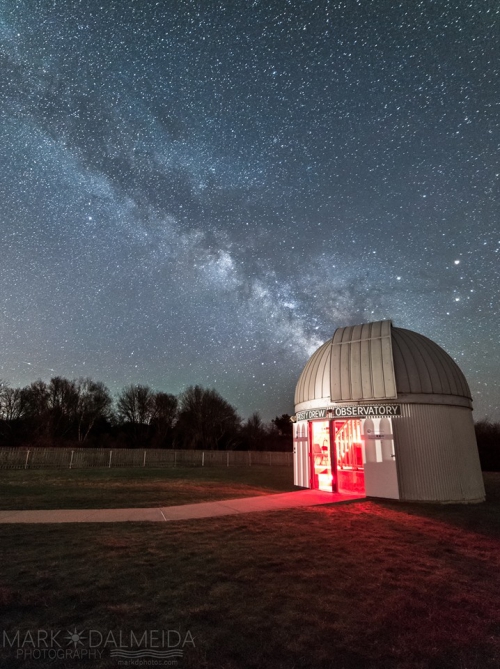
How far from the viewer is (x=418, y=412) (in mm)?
13297

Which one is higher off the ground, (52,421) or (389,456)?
(52,421)

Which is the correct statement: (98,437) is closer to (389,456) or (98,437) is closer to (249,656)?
(389,456)

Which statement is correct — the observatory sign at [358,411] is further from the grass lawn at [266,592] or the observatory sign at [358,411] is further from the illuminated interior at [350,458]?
the grass lawn at [266,592]

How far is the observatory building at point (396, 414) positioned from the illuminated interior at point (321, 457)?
4cm

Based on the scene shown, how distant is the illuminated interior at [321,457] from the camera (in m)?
15.4

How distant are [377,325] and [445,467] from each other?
5643 millimetres

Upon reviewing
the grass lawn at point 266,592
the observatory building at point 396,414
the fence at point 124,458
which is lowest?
the grass lawn at point 266,592

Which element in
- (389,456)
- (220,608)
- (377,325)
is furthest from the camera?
(377,325)

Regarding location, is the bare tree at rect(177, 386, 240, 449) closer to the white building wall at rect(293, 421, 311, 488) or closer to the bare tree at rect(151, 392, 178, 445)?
the bare tree at rect(151, 392, 178, 445)

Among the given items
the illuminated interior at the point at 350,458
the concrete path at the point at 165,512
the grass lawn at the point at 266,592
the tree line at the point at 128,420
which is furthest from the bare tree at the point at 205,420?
the grass lawn at the point at 266,592

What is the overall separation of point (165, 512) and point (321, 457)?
818 cm

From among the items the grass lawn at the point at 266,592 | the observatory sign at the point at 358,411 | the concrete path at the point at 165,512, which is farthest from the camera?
the observatory sign at the point at 358,411

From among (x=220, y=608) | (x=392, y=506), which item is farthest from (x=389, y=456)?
(x=220, y=608)

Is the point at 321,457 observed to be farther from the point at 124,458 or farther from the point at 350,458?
the point at 124,458
